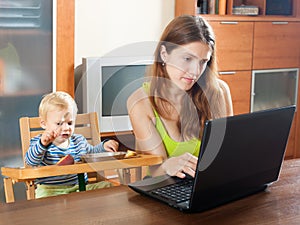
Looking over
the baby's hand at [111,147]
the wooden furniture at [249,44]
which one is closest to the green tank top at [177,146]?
the baby's hand at [111,147]

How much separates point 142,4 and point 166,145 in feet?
7.30

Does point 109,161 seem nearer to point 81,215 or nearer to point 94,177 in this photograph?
point 81,215

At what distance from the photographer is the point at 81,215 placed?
56.1 inches

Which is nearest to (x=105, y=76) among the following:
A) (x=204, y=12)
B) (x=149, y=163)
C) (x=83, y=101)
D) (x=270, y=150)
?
(x=83, y=101)

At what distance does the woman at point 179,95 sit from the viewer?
200 centimetres

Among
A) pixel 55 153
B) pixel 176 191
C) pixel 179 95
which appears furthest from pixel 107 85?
pixel 176 191

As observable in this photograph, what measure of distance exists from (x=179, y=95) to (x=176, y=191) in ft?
2.09

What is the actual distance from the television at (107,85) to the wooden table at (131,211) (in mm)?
2117

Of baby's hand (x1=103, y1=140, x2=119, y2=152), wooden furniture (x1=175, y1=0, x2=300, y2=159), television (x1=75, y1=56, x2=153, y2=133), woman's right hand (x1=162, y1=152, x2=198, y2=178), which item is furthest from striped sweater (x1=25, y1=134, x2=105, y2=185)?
wooden furniture (x1=175, y1=0, x2=300, y2=159)

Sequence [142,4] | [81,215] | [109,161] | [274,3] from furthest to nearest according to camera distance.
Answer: [274,3] < [142,4] < [109,161] < [81,215]

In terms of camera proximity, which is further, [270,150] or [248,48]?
[248,48]

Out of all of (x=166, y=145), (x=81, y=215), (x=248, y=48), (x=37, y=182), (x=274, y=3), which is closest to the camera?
(x=81, y=215)

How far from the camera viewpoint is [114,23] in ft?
13.2

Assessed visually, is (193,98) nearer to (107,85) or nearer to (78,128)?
(78,128)
